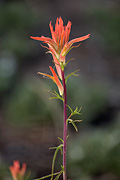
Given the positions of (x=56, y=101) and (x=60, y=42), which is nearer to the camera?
(x=60, y=42)

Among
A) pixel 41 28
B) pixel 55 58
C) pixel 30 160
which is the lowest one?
pixel 30 160

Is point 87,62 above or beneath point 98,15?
beneath

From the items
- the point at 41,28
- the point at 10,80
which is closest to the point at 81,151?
the point at 10,80

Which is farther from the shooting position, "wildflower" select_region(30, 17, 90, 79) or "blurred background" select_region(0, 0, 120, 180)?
"blurred background" select_region(0, 0, 120, 180)

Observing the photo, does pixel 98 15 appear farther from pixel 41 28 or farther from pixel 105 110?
pixel 105 110

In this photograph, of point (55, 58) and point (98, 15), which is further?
point (98, 15)

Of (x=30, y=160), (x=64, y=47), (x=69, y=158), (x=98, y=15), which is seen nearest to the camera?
(x=64, y=47)

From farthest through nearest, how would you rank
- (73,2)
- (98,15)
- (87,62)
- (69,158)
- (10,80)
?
(73,2)
(98,15)
(87,62)
(10,80)
(69,158)

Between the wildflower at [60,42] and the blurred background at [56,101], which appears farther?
the blurred background at [56,101]
